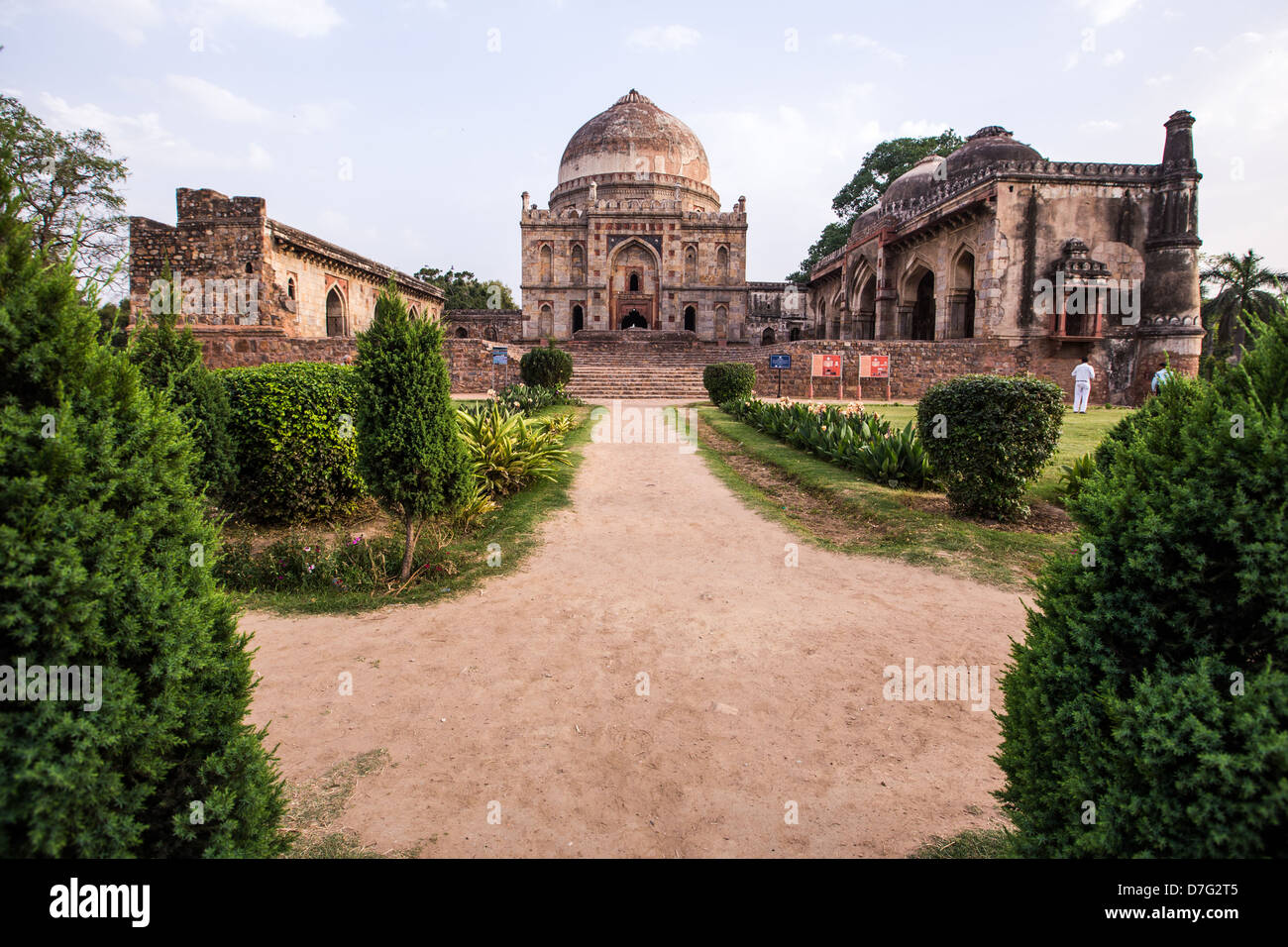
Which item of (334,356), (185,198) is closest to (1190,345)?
(334,356)

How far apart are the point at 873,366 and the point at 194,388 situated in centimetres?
1793

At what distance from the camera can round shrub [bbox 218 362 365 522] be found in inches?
219

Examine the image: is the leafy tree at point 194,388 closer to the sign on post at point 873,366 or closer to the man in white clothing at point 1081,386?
the sign on post at point 873,366

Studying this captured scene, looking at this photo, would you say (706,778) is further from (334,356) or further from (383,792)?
(334,356)

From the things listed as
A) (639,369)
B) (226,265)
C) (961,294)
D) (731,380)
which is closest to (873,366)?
(731,380)

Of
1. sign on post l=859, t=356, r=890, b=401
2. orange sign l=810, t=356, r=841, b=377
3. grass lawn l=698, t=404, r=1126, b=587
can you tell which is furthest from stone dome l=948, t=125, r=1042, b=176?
grass lawn l=698, t=404, r=1126, b=587

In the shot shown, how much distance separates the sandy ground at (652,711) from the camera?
7.27 feet

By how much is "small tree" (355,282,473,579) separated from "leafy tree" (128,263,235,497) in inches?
57.7

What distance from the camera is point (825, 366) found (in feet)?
62.8

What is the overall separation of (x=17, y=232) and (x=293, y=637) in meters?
2.88

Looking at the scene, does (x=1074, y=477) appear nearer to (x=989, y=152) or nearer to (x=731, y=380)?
(x=731, y=380)

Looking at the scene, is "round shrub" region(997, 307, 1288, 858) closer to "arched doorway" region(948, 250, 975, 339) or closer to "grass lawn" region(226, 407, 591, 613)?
"grass lawn" region(226, 407, 591, 613)
